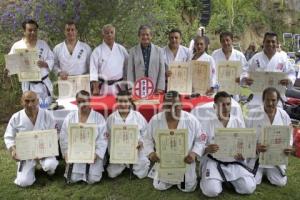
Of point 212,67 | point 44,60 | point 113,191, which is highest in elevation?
point 44,60

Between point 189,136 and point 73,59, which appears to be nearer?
point 189,136

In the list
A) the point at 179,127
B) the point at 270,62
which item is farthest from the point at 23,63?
the point at 270,62

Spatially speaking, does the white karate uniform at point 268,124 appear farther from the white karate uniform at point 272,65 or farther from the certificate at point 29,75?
the certificate at point 29,75

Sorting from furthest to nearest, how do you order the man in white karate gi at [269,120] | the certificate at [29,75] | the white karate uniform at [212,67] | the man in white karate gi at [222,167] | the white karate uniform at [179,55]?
1. the white karate uniform at [179,55]
2. the white karate uniform at [212,67]
3. the certificate at [29,75]
4. the man in white karate gi at [269,120]
5. the man in white karate gi at [222,167]

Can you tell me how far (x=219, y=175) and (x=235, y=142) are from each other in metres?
0.40

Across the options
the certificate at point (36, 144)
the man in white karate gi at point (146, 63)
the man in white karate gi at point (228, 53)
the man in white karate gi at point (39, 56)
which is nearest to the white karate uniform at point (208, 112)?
the man in white karate gi at point (146, 63)

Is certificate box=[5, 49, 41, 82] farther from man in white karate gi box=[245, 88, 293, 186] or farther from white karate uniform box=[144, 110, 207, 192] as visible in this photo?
man in white karate gi box=[245, 88, 293, 186]

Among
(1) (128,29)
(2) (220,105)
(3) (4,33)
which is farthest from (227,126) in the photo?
(3) (4,33)

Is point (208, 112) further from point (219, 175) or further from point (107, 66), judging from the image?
point (107, 66)

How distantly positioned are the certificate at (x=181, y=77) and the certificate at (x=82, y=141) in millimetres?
1373

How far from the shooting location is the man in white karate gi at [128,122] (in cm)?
498

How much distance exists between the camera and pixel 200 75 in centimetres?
564

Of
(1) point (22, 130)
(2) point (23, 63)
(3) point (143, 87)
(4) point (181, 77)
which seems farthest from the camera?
(4) point (181, 77)

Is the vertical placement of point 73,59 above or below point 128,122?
above
